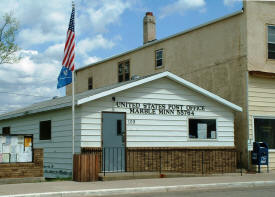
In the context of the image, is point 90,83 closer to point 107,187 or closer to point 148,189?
point 107,187

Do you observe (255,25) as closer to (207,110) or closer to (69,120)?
(207,110)

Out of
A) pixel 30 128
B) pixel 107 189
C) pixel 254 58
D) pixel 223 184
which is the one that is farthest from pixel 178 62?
pixel 107 189

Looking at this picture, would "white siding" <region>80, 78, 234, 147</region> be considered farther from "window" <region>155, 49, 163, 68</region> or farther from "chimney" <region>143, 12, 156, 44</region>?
"chimney" <region>143, 12, 156, 44</region>

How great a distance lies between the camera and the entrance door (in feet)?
58.3

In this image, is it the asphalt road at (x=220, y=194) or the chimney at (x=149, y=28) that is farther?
the chimney at (x=149, y=28)

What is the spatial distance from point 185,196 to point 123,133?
645cm

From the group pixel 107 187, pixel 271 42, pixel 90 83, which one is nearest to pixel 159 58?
pixel 271 42

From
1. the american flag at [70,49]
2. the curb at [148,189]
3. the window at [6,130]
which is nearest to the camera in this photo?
the curb at [148,189]

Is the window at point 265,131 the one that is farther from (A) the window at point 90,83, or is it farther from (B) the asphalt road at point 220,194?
(A) the window at point 90,83

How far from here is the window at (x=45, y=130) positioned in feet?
67.0

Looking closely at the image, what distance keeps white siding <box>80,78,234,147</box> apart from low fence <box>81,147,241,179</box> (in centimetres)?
33

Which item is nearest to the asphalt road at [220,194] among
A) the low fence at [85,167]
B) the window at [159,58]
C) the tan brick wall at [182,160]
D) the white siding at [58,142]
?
the low fence at [85,167]

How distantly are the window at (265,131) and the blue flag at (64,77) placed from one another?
9537 mm

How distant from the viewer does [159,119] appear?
1917 cm
